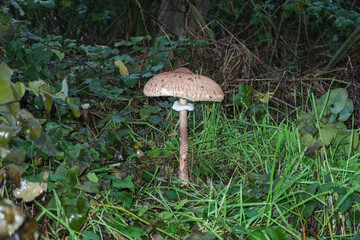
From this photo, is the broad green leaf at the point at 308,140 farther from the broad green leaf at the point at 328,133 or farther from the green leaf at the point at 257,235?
the green leaf at the point at 257,235

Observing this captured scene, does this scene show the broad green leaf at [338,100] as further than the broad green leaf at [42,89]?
Yes

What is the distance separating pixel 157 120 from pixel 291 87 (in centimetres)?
165

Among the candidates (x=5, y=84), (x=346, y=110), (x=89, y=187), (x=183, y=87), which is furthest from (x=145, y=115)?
(x=346, y=110)

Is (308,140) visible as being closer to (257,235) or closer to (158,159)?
(257,235)

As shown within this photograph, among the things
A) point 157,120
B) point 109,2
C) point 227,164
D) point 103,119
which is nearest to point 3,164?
point 103,119

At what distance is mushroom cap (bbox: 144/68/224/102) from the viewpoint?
2.20m

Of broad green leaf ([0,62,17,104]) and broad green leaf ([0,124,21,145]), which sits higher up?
broad green leaf ([0,62,17,104])

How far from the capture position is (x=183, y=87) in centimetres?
220

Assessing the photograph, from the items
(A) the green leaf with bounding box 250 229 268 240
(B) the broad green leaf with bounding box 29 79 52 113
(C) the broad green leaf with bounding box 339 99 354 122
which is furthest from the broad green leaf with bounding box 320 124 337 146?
(B) the broad green leaf with bounding box 29 79 52 113

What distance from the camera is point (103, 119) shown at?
2.96 m

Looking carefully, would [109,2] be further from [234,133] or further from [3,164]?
[3,164]

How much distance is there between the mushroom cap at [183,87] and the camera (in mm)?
2201

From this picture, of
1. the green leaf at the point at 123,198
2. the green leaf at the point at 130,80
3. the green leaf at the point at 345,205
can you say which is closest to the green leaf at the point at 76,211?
the green leaf at the point at 123,198

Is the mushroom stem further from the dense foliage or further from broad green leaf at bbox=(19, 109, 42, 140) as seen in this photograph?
broad green leaf at bbox=(19, 109, 42, 140)
